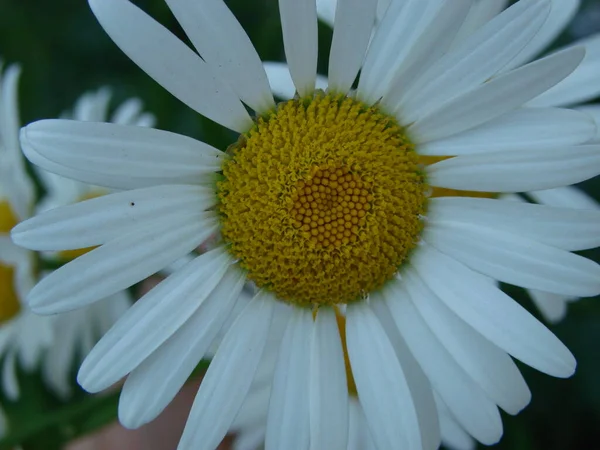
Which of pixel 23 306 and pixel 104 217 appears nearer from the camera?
pixel 104 217

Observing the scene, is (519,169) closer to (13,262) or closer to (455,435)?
(455,435)

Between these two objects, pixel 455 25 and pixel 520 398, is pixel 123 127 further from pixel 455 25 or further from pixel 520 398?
pixel 520 398

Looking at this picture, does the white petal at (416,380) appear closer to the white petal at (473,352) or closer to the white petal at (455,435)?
the white petal at (473,352)

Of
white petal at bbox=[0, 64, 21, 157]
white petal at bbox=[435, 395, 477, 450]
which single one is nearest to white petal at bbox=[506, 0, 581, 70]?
white petal at bbox=[435, 395, 477, 450]

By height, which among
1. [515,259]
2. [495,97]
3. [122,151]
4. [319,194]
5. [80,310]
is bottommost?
[80,310]

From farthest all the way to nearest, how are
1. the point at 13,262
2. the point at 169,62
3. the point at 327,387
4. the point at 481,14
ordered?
the point at 13,262, the point at 481,14, the point at 327,387, the point at 169,62

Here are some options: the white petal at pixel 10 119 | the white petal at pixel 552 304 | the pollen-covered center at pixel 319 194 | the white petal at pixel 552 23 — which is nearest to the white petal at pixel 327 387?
the pollen-covered center at pixel 319 194

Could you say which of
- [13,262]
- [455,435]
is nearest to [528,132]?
[455,435]
